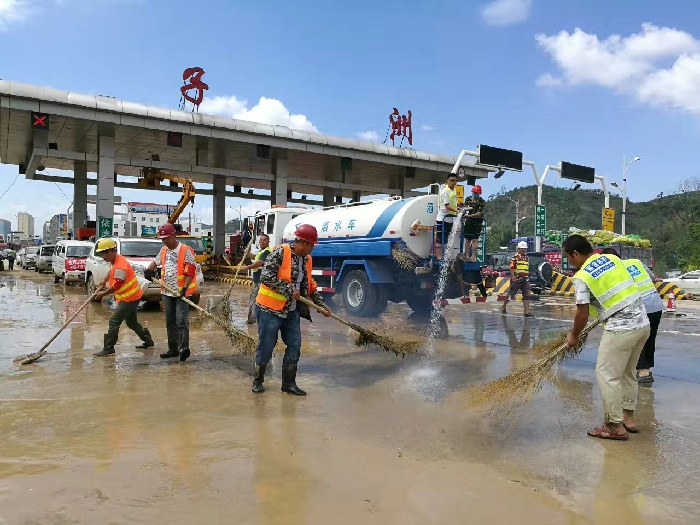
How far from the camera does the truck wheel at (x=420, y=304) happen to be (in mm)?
12003

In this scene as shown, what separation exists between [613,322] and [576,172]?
24.8m

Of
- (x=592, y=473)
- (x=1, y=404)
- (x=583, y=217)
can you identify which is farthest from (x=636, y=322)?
(x=583, y=217)

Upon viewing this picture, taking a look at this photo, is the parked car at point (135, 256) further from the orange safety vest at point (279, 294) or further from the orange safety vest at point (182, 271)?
the orange safety vest at point (279, 294)

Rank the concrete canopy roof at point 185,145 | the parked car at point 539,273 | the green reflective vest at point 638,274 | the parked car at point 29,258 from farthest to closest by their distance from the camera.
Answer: the parked car at point 29,258
the concrete canopy roof at point 185,145
the parked car at point 539,273
the green reflective vest at point 638,274

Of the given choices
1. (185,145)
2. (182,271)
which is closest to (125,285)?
(182,271)

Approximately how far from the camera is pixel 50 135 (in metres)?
24.4

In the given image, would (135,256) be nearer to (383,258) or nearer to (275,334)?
(383,258)

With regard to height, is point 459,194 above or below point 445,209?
above

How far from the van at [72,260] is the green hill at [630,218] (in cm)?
3512

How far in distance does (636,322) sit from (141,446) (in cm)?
394

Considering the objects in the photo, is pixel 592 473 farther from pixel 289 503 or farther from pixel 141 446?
pixel 141 446

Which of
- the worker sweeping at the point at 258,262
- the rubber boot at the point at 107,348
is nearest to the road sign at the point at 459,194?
the worker sweeping at the point at 258,262

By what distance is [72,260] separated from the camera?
19328 millimetres

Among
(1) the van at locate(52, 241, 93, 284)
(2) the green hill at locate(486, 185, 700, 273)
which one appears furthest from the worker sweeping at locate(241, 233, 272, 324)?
(2) the green hill at locate(486, 185, 700, 273)
